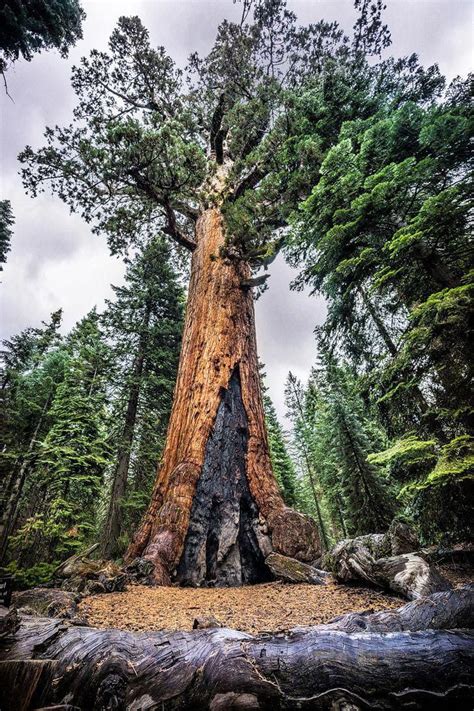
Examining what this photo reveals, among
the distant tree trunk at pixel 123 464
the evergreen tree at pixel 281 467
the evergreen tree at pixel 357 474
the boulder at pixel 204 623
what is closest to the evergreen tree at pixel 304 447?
the evergreen tree at pixel 281 467

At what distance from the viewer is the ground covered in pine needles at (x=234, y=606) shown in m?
2.35

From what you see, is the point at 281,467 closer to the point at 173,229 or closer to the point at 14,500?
the point at 14,500

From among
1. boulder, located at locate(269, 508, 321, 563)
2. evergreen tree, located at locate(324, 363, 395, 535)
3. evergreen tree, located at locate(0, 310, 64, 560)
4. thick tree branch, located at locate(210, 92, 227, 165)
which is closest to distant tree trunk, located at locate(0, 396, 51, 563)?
evergreen tree, located at locate(0, 310, 64, 560)

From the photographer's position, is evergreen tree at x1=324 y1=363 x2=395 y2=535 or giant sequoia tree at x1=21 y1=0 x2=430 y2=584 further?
evergreen tree at x1=324 y1=363 x2=395 y2=535

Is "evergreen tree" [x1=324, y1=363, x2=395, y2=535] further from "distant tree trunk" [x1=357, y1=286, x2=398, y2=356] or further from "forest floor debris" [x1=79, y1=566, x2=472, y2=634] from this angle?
"forest floor debris" [x1=79, y1=566, x2=472, y2=634]

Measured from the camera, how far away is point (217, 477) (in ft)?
15.5

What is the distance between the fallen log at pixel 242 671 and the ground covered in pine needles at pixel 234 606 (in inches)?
33.1

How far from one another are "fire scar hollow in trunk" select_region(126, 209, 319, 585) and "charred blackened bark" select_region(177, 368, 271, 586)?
0.01 meters

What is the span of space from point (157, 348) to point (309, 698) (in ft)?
35.9

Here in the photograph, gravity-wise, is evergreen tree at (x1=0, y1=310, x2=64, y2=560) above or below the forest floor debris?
above

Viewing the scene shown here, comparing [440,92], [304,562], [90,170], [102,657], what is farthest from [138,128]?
[304,562]

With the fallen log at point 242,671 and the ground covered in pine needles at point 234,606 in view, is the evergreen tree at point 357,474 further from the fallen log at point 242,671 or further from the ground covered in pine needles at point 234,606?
the fallen log at point 242,671

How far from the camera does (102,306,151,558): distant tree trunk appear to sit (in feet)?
28.3

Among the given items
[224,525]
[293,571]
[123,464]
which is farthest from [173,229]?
[123,464]
